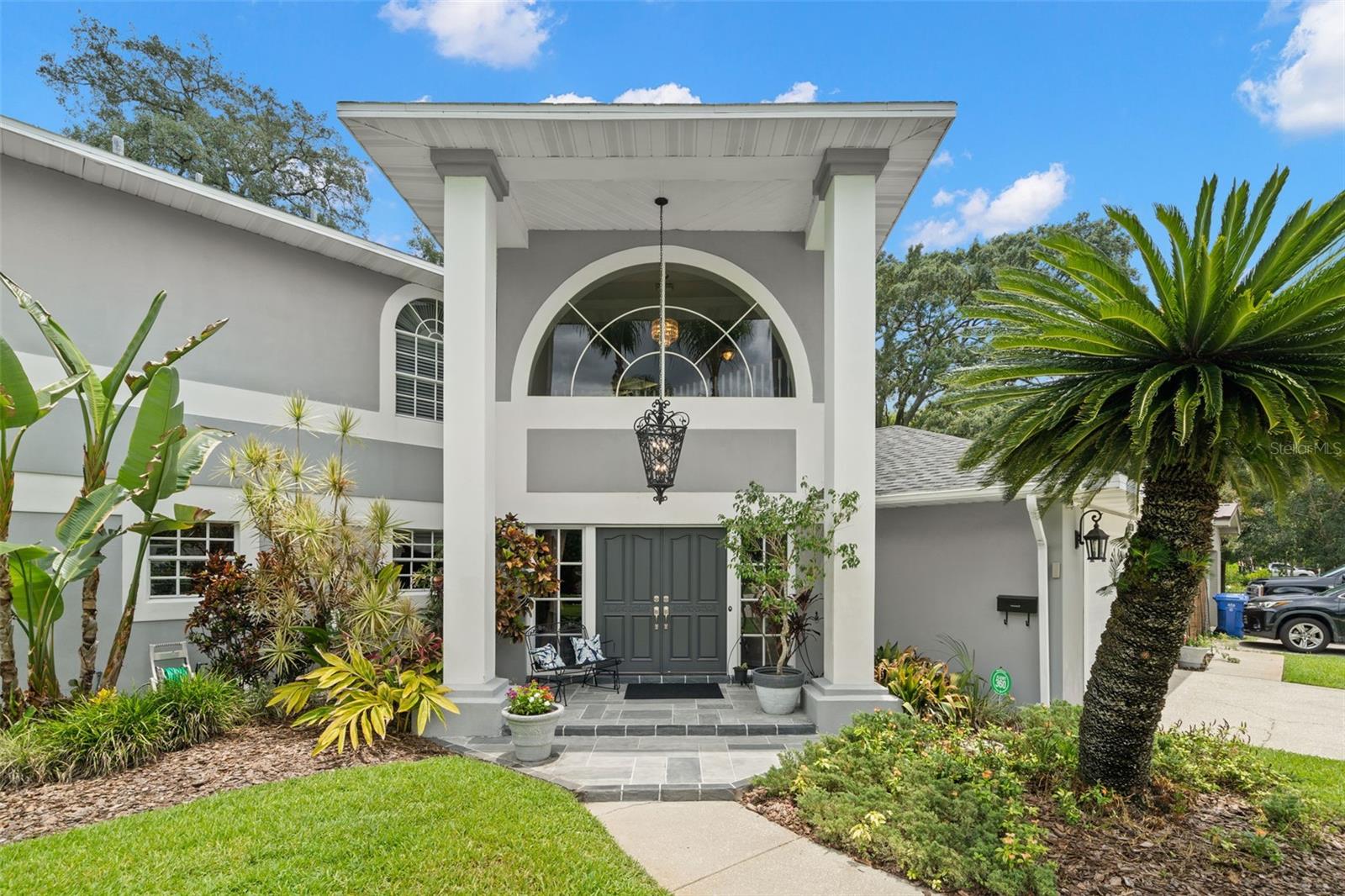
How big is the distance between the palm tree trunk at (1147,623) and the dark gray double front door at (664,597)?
4772 mm

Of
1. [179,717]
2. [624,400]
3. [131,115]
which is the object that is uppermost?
[131,115]

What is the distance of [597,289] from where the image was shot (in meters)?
9.22

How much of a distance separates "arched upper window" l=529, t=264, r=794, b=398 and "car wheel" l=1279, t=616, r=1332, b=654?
12.4 meters

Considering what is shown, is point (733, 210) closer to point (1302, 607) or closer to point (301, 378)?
point (301, 378)

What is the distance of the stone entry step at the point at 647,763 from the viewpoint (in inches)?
209

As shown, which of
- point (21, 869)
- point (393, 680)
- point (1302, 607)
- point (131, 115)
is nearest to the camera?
point (21, 869)

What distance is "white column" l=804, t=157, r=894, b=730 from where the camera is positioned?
6918 millimetres

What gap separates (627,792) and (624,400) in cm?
479

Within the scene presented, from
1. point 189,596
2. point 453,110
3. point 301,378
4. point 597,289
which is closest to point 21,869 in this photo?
point 189,596

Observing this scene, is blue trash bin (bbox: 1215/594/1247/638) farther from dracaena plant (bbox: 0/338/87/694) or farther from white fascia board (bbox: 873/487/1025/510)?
dracaena plant (bbox: 0/338/87/694)

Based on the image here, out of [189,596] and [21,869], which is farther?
[189,596]

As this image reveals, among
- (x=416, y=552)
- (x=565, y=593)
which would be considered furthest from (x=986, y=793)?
(x=416, y=552)

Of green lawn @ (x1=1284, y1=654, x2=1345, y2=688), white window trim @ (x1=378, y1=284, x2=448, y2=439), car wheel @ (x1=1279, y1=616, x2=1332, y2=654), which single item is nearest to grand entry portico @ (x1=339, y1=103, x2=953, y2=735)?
white window trim @ (x1=378, y1=284, x2=448, y2=439)

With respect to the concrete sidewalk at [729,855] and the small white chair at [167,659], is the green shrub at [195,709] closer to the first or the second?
the small white chair at [167,659]
